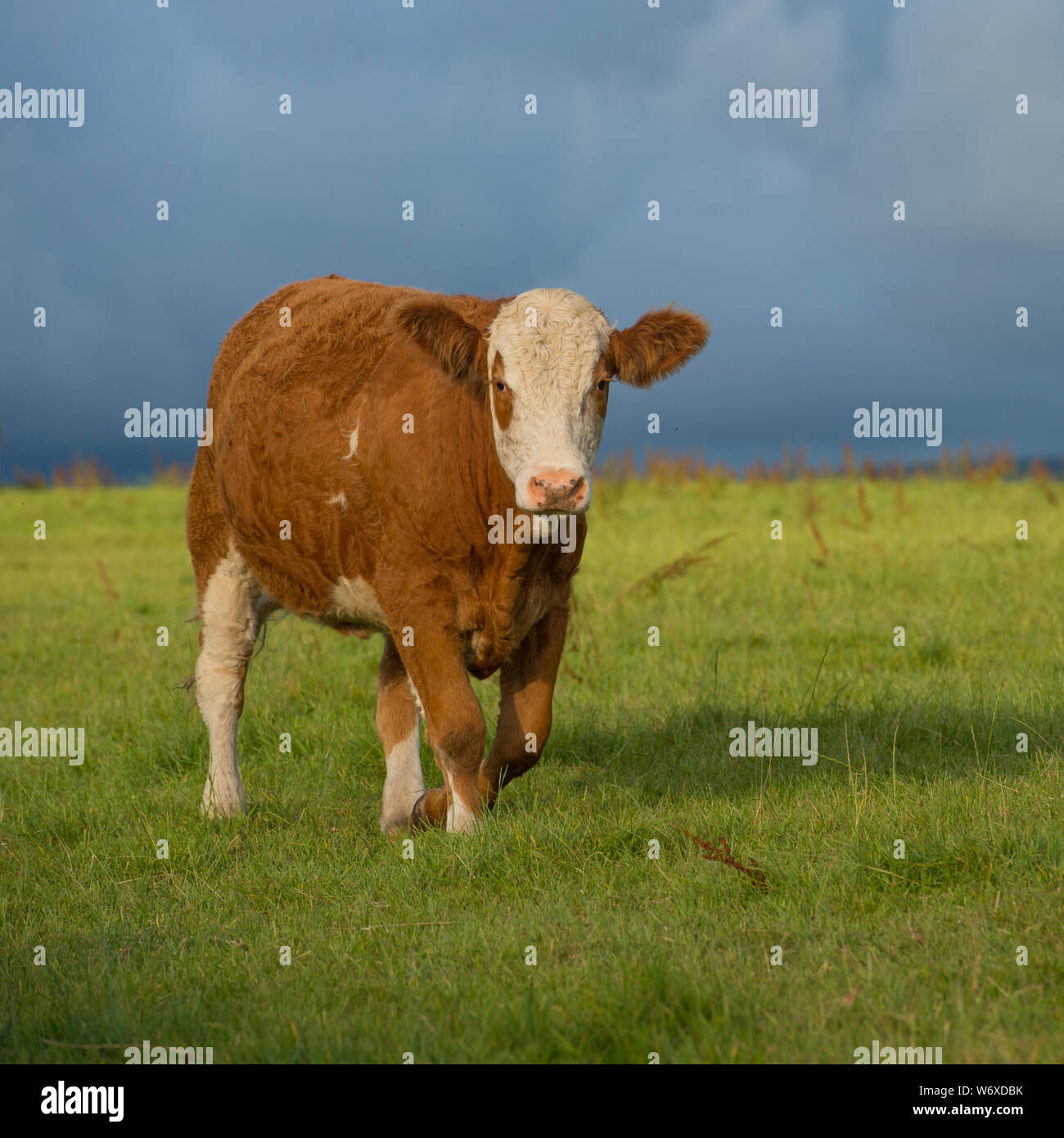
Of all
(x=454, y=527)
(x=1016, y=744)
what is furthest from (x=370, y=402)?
(x=1016, y=744)

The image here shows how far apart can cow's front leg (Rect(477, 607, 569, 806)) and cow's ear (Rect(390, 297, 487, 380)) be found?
115cm

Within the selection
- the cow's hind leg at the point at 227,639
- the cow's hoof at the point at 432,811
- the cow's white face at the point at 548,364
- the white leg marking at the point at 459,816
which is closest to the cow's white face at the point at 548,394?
the cow's white face at the point at 548,364

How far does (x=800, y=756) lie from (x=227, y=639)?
3.13m

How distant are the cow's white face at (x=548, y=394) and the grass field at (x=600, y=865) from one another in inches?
55.7

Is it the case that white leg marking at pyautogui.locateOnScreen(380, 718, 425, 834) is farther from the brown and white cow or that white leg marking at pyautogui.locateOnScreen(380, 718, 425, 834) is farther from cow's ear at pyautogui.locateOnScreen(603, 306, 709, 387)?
cow's ear at pyautogui.locateOnScreen(603, 306, 709, 387)

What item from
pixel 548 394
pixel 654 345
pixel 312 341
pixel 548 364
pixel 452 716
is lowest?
pixel 452 716

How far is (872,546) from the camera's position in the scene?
12656 millimetres

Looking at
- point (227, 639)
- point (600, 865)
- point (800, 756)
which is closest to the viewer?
point (600, 865)

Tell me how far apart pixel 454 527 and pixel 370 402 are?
78 centimetres

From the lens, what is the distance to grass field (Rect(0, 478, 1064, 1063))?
3.21 metres

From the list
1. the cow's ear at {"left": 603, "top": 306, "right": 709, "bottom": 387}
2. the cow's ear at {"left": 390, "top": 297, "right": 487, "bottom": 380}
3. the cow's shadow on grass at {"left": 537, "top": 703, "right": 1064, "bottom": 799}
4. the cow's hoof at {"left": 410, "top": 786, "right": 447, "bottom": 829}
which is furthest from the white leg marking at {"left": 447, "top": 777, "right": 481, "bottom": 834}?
the cow's ear at {"left": 603, "top": 306, "right": 709, "bottom": 387}

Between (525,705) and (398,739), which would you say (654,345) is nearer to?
(525,705)

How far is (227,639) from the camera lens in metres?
6.59

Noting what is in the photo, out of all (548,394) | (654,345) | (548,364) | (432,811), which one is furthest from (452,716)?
(654,345)
